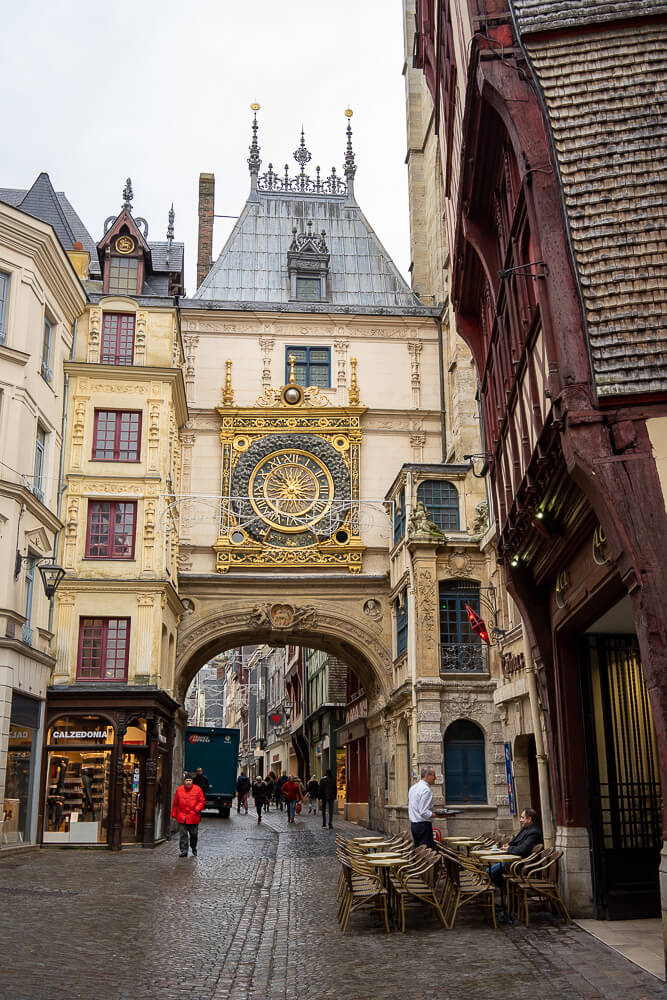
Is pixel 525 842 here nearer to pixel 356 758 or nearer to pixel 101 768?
pixel 101 768

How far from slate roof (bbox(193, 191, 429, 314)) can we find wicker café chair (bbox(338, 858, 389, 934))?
22.0 m

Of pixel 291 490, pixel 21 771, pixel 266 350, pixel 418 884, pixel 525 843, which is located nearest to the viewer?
pixel 418 884

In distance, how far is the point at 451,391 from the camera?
1141 inches

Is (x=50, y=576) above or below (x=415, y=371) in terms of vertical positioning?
below

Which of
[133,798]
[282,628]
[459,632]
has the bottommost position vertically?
[133,798]

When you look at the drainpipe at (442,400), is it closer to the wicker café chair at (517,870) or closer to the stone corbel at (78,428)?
the stone corbel at (78,428)

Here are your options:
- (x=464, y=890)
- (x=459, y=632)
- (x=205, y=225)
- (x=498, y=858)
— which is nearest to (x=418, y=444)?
(x=459, y=632)

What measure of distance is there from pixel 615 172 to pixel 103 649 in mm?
17593

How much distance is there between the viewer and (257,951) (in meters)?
9.09

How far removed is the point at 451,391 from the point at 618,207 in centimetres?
2048

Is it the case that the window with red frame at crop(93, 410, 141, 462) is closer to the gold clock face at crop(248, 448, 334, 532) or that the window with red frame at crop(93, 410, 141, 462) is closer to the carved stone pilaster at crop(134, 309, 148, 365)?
the carved stone pilaster at crop(134, 309, 148, 365)

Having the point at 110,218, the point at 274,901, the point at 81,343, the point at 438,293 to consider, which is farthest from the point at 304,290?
the point at 274,901

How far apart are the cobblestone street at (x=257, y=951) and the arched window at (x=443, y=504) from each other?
12.1 meters

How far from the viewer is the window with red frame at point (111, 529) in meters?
23.8
